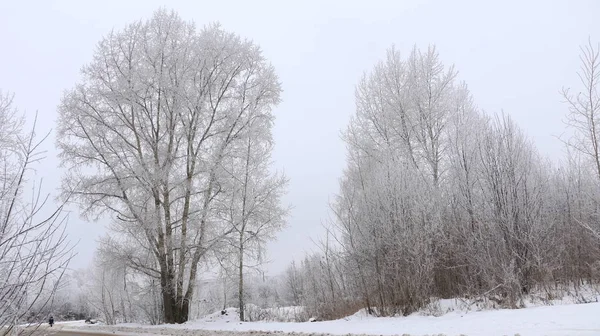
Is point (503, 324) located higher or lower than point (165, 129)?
lower

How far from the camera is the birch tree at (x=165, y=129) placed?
1752cm

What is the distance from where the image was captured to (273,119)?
19.5m

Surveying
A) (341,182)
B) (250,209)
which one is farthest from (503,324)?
(341,182)

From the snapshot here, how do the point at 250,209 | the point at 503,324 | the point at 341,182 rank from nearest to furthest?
1. the point at 503,324
2. the point at 250,209
3. the point at 341,182

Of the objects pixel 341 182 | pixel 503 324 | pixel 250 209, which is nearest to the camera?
pixel 503 324

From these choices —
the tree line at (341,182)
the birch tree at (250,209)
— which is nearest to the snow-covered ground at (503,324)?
the tree line at (341,182)

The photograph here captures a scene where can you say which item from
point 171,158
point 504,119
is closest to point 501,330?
point 504,119

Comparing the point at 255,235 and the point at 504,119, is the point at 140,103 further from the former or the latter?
the point at 504,119

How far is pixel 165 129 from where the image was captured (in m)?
19.0

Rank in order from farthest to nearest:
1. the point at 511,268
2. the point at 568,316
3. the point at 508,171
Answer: the point at 508,171 → the point at 511,268 → the point at 568,316

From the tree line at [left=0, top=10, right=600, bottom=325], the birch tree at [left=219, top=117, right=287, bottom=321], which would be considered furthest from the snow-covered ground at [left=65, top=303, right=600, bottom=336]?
the birch tree at [left=219, top=117, right=287, bottom=321]

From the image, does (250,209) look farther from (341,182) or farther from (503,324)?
(503,324)

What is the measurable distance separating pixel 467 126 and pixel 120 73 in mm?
14196

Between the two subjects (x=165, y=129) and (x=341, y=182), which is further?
(x=341, y=182)
